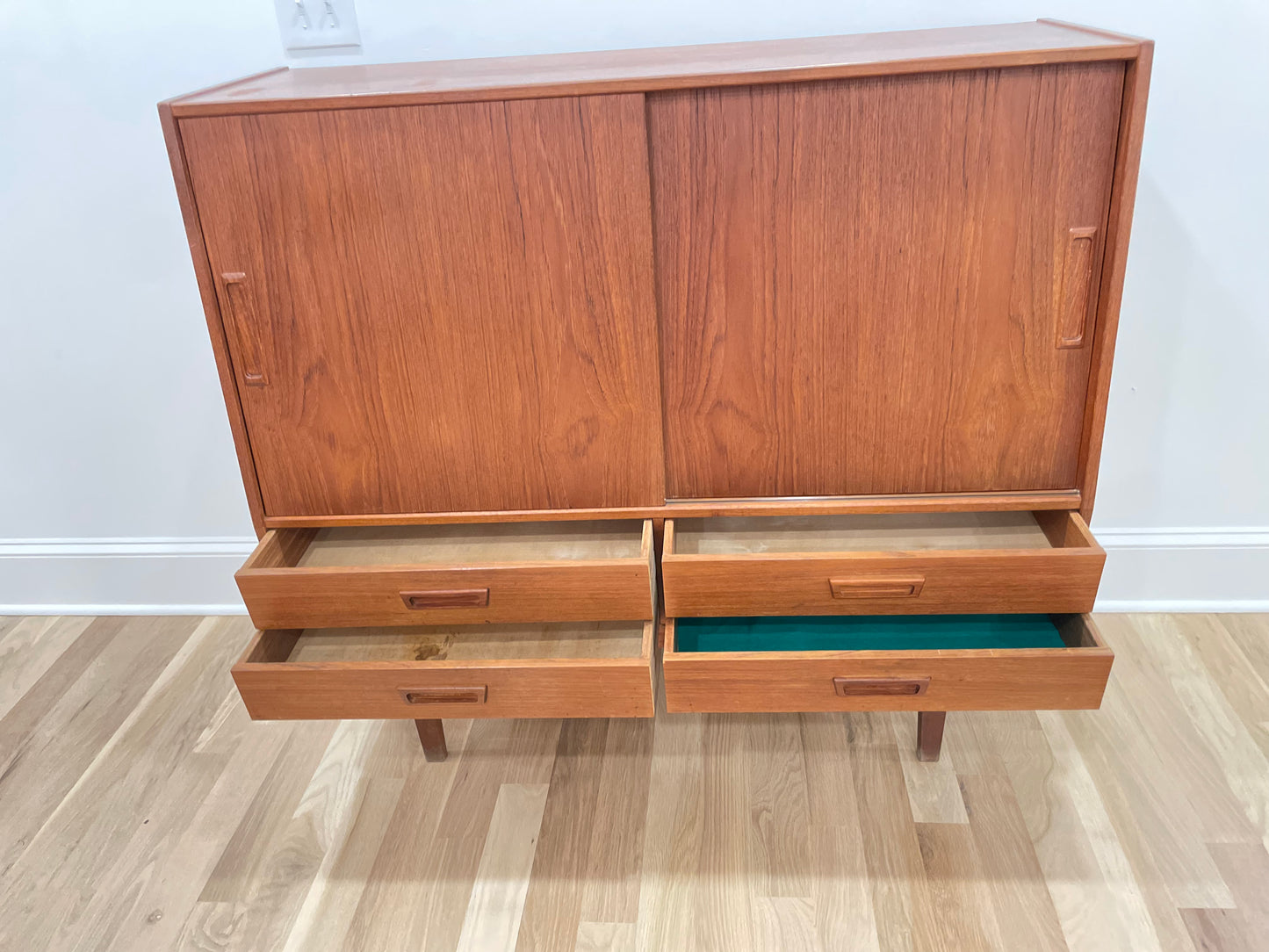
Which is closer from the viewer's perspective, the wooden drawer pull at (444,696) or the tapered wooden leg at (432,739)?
the wooden drawer pull at (444,696)

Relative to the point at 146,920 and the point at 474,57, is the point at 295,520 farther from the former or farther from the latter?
the point at 474,57

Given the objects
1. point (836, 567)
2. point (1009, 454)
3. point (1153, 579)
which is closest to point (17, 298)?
point (836, 567)

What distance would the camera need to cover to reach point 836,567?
1.23 meters

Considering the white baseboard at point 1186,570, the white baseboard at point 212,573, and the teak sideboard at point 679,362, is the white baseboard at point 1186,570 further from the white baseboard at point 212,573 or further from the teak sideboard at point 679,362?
the teak sideboard at point 679,362

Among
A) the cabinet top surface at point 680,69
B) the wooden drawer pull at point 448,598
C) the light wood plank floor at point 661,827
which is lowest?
the light wood plank floor at point 661,827

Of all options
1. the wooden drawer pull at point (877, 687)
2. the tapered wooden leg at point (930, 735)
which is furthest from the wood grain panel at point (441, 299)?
the tapered wooden leg at point (930, 735)

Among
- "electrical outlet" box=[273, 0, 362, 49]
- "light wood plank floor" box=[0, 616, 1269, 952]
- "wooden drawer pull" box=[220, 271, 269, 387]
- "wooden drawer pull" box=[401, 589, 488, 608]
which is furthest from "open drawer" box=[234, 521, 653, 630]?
"electrical outlet" box=[273, 0, 362, 49]

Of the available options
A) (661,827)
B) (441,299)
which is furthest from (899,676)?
(441,299)

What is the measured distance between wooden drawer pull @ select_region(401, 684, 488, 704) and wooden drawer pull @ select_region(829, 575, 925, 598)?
1.63ft

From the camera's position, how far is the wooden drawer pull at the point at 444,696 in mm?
1273

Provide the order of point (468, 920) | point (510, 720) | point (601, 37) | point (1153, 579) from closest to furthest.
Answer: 1. point (468, 920)
2. point (601, 37)
3. point (510, 720)
4. point (1153, 579)

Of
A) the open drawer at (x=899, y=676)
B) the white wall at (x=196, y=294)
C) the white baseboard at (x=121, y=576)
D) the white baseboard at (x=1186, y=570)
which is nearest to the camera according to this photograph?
the open drawer at (x=899, y=676)

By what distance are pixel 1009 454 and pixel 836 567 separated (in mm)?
289

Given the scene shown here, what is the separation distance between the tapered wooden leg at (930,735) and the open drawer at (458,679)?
0.52m
